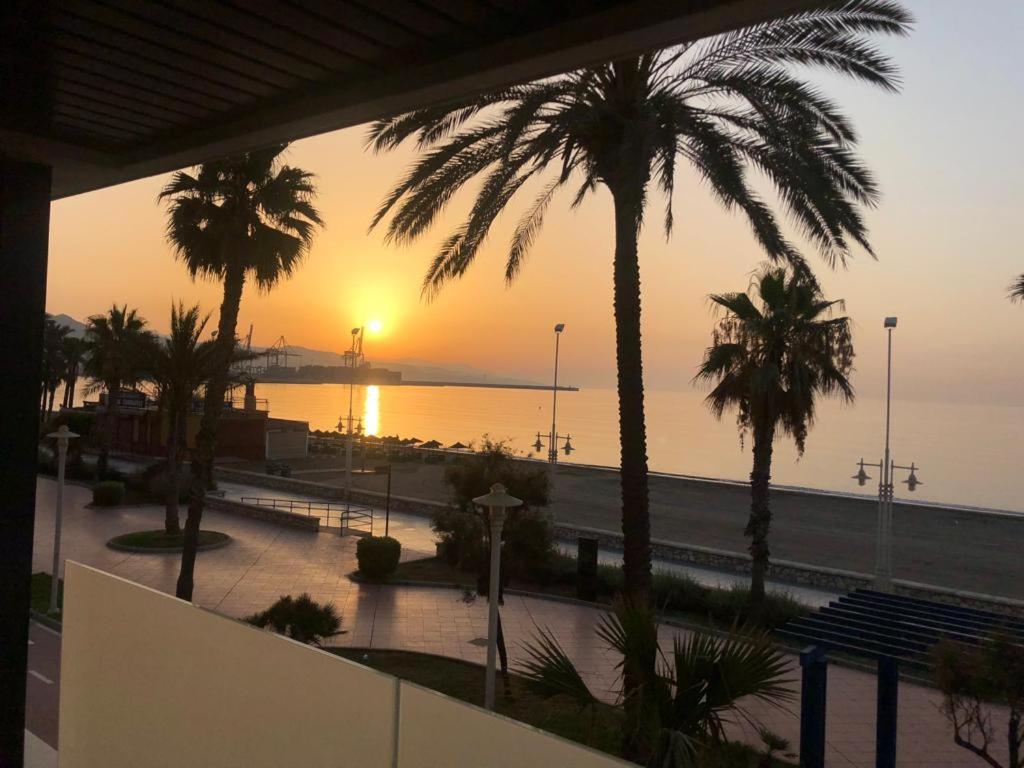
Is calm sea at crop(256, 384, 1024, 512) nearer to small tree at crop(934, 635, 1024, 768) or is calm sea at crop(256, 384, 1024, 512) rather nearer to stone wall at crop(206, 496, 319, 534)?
stone wall at crop(206, 496, 319, 534)

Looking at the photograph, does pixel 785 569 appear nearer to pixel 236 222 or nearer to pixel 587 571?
pixel 587 571

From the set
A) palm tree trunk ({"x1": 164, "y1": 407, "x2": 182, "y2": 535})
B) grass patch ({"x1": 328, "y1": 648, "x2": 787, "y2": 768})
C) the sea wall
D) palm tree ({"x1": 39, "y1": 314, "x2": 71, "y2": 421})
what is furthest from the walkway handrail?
palm tree ({"x1": 39, "y1": 314, "x2": 71, "y2": 421})

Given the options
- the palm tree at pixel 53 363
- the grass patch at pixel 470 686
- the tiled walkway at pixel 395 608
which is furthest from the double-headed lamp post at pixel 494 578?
the palm tree at pixel 53 363

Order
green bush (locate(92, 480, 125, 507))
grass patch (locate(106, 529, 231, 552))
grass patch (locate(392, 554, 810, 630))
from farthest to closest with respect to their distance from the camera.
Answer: green bush (locate(92, 480, 125, 507)) → grass patch (locate(106, 529, 231, 552)) → grass patch (locate(392, 554, 810, 630))

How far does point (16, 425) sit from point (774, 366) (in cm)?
1444

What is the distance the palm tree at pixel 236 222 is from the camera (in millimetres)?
Answer: 16859

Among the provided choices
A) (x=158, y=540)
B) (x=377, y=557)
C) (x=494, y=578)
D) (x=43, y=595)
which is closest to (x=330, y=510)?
(x=158, y=540)

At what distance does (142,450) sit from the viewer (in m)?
39.4

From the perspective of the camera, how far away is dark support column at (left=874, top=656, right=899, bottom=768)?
9.15m

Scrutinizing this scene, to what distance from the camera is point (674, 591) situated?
16.9 meters

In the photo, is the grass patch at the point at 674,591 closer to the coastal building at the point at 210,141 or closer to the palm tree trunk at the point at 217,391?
the palm tree trunk at the point at 217,391

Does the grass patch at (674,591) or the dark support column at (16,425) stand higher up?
the dark support column at (16,425)

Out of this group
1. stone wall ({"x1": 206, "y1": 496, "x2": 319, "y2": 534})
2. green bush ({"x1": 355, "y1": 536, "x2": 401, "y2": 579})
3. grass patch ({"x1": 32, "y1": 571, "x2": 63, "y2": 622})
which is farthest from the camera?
stone wall ({"x1": 206, "y1": 496, "x2": 319, "y2": 534})

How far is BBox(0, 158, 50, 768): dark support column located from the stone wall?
1892 centimetres
